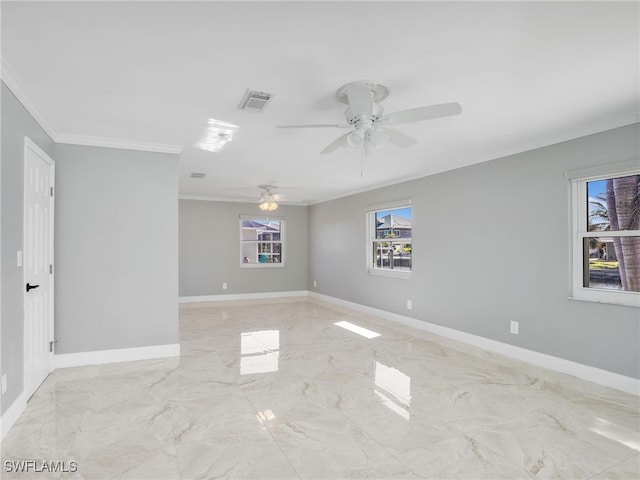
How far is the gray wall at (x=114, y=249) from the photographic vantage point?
12.7 ft

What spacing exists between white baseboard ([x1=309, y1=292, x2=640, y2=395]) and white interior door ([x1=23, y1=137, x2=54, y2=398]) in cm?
442

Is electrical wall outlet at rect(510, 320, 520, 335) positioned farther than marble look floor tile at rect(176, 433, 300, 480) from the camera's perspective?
Yes

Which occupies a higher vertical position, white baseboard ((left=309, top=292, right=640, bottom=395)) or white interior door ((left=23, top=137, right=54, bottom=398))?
white interior door ((left=23, top=137, right=54, bottom=398))

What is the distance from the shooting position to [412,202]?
5.77 meters

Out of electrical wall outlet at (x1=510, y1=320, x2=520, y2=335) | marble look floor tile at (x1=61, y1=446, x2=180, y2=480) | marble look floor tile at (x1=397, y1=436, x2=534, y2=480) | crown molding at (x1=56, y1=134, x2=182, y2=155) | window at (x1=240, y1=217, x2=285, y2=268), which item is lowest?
marble look floor tile at (x1=397, y1=436, x2=534, y2=480)

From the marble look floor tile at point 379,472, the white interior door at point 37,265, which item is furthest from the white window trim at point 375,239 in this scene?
the white interior door at point 37,265

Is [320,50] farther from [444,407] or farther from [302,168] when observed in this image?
[302,168]

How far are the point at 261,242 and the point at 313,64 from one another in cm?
668

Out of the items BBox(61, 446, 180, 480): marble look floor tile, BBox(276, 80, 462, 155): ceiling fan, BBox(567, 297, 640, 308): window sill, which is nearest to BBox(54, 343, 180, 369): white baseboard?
BBox(61, 446, 180, 480): marble look floor tile

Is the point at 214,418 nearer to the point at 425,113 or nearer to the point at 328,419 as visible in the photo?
the point at 328,419

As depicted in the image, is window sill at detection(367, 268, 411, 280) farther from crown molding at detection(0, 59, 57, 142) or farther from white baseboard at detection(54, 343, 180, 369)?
crown molding at detection(0, 59, 57, 142)

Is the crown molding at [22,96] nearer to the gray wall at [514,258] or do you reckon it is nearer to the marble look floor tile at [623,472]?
the marble look floor tile at [623,472]

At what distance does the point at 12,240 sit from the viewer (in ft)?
8.63

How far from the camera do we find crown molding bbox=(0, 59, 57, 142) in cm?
240
